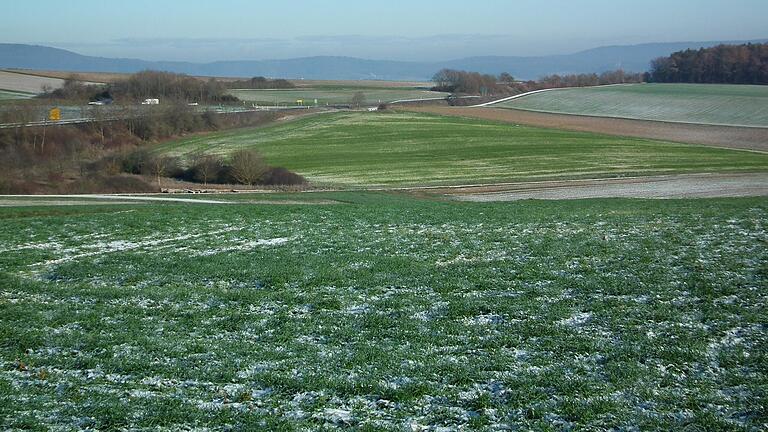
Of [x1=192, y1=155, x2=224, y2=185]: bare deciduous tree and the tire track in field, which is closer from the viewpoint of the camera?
the tire track in field

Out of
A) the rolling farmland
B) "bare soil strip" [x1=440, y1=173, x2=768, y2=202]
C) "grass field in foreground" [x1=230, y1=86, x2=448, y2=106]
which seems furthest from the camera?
"grass field in foreground" [x1=230, y1=86, x2=448, y2=106]

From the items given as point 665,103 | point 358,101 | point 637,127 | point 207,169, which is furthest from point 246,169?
point 665,103

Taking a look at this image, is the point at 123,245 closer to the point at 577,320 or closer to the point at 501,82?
the point at 577,320

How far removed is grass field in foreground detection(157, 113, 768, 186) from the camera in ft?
180

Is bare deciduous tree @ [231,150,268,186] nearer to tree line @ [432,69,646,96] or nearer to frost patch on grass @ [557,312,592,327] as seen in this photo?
frost patch on grass @ [557,312,592,327]

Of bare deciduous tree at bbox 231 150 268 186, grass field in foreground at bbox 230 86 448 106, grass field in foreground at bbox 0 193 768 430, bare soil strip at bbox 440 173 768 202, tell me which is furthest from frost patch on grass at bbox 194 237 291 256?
grass field in foreground at bbox 230 86 448 106

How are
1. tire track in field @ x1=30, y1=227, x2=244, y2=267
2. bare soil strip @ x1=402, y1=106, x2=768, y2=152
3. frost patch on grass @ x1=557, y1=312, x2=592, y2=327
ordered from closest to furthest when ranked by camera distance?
frost patch on grass @ x1=557, y1=312, x2=592, y2=327 < tire track in field @ x1=30, y1=227, x2=244, y2=267 < bare soil strip @ x1=402, y1=106, x2=768, y2=152

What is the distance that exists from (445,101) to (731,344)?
4733 inches

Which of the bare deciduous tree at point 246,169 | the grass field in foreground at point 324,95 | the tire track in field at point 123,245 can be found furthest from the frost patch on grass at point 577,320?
the grass field in foreground at point 324,95

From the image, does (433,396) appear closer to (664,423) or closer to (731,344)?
(664,423)

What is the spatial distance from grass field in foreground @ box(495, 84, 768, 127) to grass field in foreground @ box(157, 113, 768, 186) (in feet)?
68.4

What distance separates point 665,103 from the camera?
10381cm

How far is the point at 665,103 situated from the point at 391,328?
334 ft

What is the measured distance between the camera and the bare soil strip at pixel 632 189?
39594 mm
